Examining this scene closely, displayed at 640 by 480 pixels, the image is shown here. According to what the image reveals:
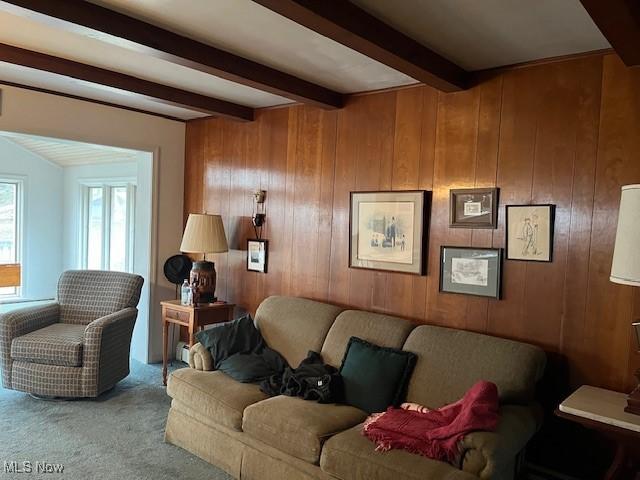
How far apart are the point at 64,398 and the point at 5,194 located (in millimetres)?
4091

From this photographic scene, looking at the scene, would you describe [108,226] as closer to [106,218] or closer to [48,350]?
[106,218]

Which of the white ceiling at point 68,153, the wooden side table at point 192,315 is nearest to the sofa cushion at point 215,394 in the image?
the wooden side table at point 192,315

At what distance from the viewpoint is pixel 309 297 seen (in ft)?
12.4

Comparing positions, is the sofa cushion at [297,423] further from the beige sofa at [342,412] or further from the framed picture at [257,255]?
the framed picture at [257,255]

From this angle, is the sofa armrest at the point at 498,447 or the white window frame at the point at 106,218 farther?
the white window frame at the point at 106,218

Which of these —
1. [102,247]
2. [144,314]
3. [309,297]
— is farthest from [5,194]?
[309,297]

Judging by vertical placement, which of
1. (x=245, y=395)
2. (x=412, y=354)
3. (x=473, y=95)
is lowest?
(x=245, y=395)

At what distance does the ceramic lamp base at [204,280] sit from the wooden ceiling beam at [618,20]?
3171 mm

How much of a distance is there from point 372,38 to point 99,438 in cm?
281

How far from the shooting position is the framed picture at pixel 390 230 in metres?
3.14

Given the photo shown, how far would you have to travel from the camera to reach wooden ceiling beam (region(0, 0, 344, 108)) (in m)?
2.12

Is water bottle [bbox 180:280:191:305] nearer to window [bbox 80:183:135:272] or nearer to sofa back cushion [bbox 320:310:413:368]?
sofa back cushion [bbox 320:310:413:368]

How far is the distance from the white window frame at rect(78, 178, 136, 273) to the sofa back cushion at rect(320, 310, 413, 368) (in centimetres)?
308

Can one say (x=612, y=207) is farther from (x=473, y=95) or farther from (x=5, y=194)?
(x=5, y=194)
